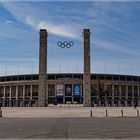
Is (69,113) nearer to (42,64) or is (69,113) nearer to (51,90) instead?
(42,64)

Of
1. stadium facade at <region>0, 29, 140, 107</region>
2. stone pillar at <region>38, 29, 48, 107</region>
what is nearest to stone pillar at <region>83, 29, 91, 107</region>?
stone pillar at <region>38, 29, 48, 107</region>

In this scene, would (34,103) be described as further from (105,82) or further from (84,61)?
(105,82)

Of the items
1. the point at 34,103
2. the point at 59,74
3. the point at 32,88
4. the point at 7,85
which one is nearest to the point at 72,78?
the point at 59,74

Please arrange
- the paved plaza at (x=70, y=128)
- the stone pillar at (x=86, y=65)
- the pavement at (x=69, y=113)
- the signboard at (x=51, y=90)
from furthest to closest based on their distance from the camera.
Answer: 1. the signboard at (x=51, y=90)
2. the stone pillar at (x=86, y=65)
3. the pavement at (x=69, y=113)
4. the paved plaza at (x=70, y=128)

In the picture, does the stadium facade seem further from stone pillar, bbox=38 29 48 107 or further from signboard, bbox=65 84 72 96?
stone pillar, bbox=38 29 48 107

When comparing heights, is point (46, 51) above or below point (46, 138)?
above

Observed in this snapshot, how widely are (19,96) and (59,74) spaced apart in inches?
789

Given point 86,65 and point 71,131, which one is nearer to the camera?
point 71,131

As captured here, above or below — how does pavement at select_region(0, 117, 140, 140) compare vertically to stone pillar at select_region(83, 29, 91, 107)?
below

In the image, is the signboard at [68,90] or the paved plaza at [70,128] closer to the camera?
the paved plaza at [70,128]

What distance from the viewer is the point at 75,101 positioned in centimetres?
16075

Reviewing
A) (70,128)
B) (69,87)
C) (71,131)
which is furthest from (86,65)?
(71,131)

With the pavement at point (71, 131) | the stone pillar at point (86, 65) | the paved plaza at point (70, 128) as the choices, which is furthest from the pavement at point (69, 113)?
the stone pillar at point (86, 65)

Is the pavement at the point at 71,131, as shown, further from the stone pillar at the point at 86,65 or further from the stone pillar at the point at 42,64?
the stone pillar at the point at 42,64
